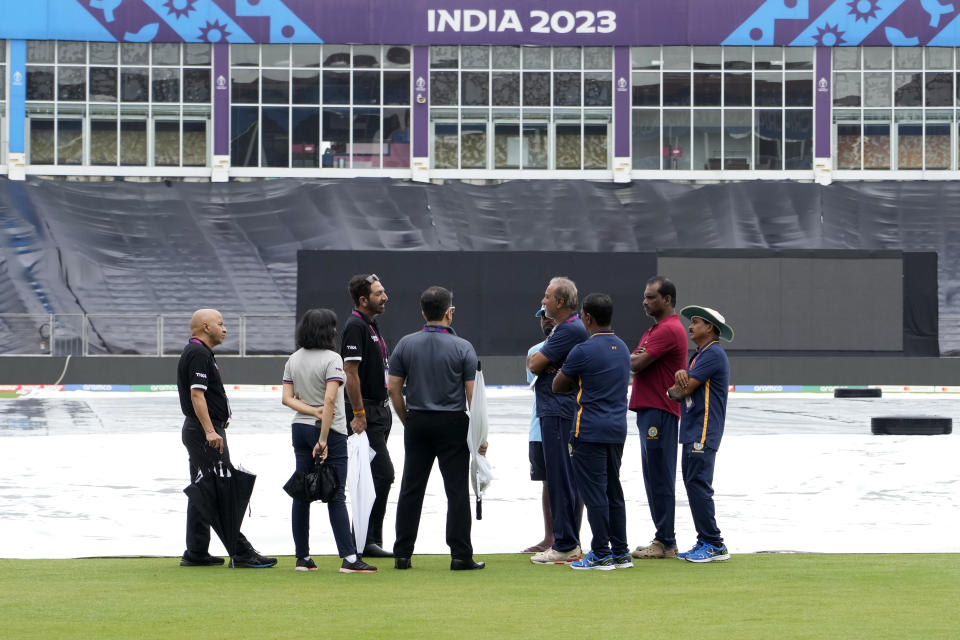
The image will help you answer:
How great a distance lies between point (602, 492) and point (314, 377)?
78.9 inches

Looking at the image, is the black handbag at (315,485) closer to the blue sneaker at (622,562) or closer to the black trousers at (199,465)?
the black trousers at (199,465)

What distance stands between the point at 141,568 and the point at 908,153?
4196 cm

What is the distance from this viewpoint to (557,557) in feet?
30.6

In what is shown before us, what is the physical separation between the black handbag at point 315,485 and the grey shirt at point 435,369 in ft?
2.23

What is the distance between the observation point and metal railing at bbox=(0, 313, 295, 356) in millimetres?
40469

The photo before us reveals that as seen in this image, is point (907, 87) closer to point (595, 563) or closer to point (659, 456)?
point (659, 456)

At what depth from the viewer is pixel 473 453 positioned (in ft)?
30.1

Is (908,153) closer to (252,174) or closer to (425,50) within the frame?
(425,50)

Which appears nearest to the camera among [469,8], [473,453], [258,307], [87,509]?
[473,453]

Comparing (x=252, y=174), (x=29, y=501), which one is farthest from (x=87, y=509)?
(x=252, y=174)

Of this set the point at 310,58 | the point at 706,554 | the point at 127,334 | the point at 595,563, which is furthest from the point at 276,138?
the point at 595,563

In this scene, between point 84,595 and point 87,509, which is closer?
point 84,595

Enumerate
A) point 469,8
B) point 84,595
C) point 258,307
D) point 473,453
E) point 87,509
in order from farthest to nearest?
point 469,8, point 258,307, point 87,509, point 473,453, point 84,595

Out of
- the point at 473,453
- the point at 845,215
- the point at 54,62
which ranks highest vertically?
the point at 54,62
